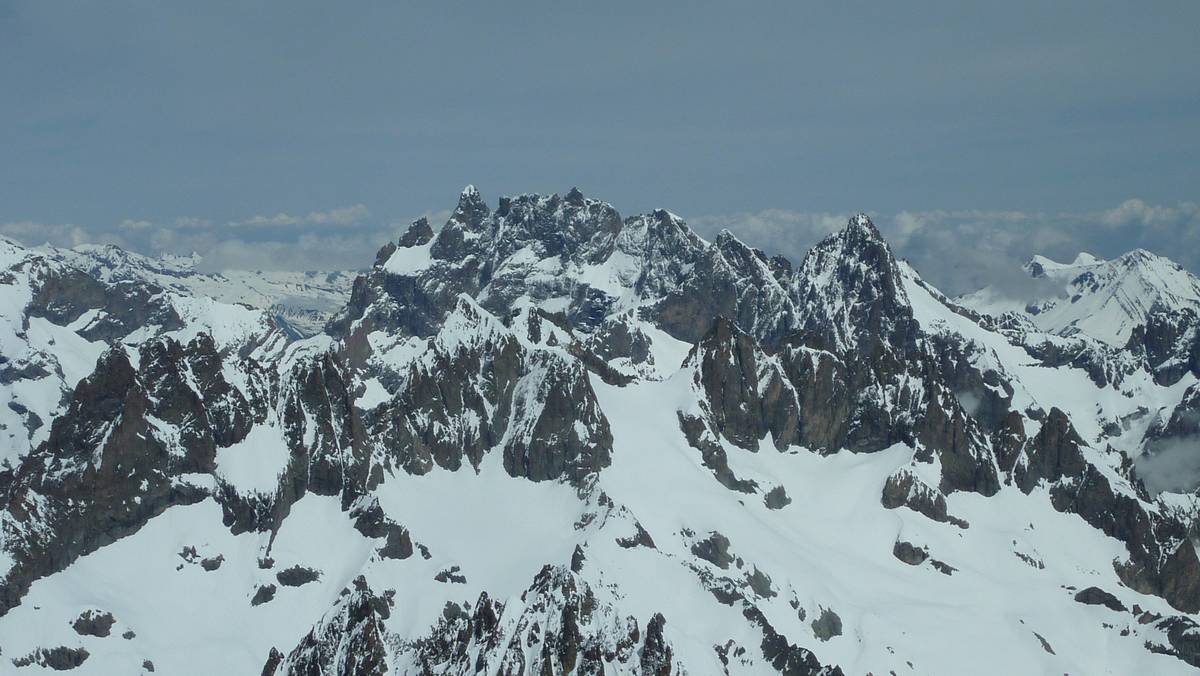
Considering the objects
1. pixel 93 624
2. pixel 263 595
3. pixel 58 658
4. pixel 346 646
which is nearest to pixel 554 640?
pixel 346 646

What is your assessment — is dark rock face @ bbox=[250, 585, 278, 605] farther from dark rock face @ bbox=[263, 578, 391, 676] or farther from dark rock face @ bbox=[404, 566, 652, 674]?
dark rock face @ bbox=[263, 578, 391, 676]

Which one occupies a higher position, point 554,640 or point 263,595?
point 554,640

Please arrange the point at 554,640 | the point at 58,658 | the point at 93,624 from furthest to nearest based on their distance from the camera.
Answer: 1. the point at 93,624
2. the point at 58,658
3. the point at 554,640

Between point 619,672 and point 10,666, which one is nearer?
point 619,672

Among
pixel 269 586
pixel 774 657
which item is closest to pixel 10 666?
pixel 269 586

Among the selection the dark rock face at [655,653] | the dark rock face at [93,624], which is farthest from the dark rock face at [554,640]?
the dark rock face at [93,624]

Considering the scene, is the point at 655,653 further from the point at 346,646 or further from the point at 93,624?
the point at 93,624

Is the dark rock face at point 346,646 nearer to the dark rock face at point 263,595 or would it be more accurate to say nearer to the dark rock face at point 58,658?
the dark rock face at point 58,658

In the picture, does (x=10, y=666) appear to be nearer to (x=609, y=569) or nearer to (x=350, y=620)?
(x=609, y=569)

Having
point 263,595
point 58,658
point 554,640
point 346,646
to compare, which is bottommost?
point 58,658

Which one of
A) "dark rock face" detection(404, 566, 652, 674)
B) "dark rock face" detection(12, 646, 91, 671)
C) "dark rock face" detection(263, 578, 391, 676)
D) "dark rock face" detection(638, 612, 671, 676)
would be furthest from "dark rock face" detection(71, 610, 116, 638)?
"dark rock face" detection(638, 612, 671, 676)

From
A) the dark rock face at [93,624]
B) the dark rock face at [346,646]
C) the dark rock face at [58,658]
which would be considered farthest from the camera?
the dark rock face at [93,624]
